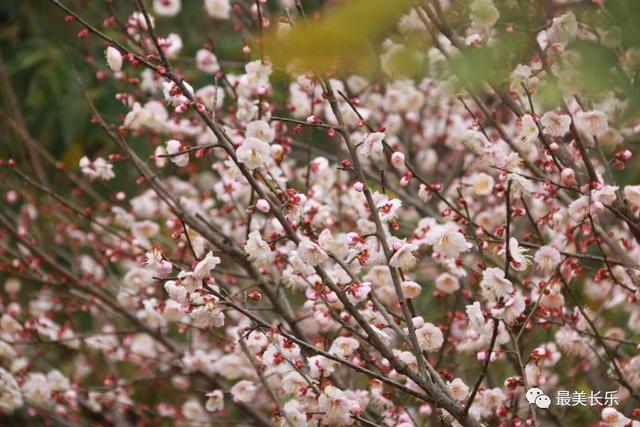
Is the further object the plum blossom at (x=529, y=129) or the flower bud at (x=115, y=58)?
the flower bud at (x=115, y=58)

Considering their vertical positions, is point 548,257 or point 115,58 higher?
point 115,58

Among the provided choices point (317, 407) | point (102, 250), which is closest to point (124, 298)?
point (102, 250)

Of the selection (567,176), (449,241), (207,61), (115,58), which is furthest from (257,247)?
(207,61)

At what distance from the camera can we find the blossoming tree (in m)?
2.31

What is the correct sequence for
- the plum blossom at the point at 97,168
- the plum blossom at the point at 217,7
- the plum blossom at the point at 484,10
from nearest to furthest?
1. the plum blossom at the point at 484,10
2. the plum blossom at the point at 97,168
3. the plum blossom at the point at 217,7

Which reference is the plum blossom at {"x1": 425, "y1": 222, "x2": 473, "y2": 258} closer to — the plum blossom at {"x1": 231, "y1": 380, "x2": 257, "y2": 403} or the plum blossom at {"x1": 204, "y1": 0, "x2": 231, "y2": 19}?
the plum blossom at {"x1": 231, "y1": 380, "x2": 257, "y2": 403}

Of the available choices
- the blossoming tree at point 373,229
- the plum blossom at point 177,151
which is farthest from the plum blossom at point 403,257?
the plum blossom at point 177,151

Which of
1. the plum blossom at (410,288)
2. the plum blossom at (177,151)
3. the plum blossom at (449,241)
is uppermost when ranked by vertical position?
the plum blossom at (177,151)

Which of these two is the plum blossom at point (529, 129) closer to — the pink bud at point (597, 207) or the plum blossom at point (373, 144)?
the pink bud at point (597, 207)

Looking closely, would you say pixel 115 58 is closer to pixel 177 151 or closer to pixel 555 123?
pixel 177 151

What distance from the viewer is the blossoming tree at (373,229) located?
7.57 ft

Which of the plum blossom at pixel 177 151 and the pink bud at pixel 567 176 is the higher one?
the pink bud at pixel 567 176

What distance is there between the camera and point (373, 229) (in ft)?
9.86

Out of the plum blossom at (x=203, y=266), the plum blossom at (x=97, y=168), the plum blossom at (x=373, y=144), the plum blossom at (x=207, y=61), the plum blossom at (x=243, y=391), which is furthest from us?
the plum blossom at (x=207, y=61)
